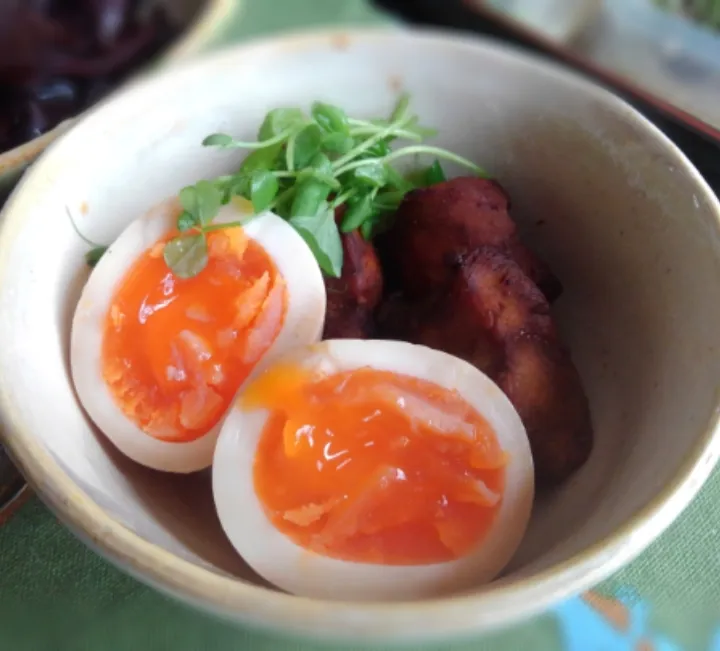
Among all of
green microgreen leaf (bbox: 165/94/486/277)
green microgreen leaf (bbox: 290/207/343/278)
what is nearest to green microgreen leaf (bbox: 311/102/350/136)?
green microgreen leaf (bbox: 165/94/486/277)

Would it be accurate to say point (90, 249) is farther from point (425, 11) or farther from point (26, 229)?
point (425, 11)

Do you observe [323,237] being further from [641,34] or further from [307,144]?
[641,34]

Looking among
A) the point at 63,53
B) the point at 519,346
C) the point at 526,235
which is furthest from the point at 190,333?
the point at 63,53

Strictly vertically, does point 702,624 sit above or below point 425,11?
below

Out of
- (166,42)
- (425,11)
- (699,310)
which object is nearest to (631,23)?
(425,11)

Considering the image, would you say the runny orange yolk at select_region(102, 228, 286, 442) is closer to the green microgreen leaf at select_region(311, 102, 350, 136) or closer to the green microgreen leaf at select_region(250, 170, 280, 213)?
the green microgreen leaf at select_region(250, 170, 280, 213)
